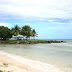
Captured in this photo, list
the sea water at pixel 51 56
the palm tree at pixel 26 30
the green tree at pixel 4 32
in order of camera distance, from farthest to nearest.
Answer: the palm tree at pixel 26 30 < the green tree at pixel 4 32 < the sea water at pixel 51 56

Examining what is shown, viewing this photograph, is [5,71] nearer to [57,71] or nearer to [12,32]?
[57,71]

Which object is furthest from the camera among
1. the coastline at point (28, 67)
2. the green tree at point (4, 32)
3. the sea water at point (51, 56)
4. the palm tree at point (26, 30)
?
the palm tree at point (26, 30)

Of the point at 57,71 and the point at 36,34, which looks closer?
the point at 57,71

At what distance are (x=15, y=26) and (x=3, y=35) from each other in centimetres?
908

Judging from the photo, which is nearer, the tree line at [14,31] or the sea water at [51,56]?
the sea water at [51,56]

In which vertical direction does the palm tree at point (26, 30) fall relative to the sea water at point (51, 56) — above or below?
above

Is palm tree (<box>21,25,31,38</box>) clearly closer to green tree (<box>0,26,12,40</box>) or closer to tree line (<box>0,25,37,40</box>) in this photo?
tree line (<box>0,25,37,40</box>)

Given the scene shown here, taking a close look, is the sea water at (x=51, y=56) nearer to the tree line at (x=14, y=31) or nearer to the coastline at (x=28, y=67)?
the coastline at (x=28, y=67)

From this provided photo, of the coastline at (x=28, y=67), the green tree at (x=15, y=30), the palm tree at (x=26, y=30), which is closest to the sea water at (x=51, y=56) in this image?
the coastline at (x=28, y=67)

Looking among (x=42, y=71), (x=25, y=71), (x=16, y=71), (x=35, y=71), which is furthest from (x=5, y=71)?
(x=42, y=71)

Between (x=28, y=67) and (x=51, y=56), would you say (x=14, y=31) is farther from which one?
(x=28, y=67)

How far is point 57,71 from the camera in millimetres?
7656

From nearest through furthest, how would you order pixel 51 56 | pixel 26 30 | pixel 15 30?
pixel 51 56 → pixel 15 30 → pixel 26 30

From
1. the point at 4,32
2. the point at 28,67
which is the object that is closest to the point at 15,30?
the point at 4,32
